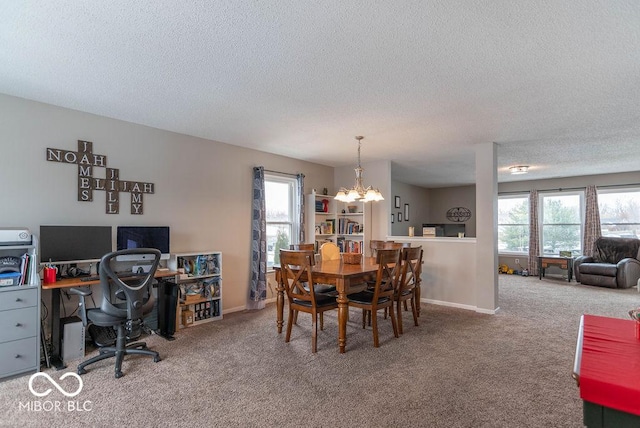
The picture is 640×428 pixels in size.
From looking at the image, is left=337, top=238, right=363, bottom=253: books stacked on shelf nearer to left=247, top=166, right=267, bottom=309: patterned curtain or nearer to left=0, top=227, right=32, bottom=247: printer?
left=247, top=166, right=267, bottom=309: patterned curtain

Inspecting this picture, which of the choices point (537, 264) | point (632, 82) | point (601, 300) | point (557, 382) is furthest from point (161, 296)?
point (537, 264)

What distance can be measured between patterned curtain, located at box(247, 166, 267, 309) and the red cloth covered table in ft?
13.5

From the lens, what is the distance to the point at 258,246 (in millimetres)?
5168

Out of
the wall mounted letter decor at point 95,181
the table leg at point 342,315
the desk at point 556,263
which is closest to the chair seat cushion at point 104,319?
the wall mounted letter decor at point 95,181

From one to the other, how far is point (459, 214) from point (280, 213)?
651cm

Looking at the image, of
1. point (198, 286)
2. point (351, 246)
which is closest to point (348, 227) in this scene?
point (351, 246)

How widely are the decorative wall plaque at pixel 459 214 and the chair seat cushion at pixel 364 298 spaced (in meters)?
7.34

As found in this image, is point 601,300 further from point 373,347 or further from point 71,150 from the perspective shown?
point 71,150

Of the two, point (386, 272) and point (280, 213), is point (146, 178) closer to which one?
point (280, 213)

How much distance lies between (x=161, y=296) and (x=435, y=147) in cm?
428

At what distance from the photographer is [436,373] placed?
286 centimetres

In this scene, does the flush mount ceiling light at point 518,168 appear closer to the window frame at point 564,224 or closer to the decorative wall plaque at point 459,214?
the window frame at point 564,224

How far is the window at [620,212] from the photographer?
7461mm

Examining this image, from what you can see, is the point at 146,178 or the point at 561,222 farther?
the point at 561,222
